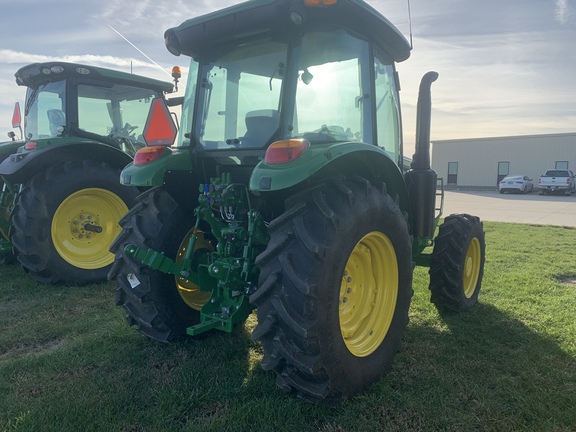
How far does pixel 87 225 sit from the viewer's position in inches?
227

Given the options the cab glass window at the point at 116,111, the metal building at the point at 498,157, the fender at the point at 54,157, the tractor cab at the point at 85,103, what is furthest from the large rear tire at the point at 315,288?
the metal building at the point at 498,157

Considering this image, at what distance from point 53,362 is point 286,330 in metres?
1.91

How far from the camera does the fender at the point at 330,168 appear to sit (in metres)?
2.46

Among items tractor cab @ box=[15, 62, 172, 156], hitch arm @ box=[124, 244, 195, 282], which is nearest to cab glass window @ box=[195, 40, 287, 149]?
hitch arm @ box=[124, 244, 195, 282]

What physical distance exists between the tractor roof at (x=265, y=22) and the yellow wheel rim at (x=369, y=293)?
56.9 inches

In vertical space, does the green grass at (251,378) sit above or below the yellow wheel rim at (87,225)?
below

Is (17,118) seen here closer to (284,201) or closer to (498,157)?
(284,201)

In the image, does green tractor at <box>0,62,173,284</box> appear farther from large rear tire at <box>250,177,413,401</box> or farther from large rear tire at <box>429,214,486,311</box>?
large rear tire at <box>429,214,486,311</box>

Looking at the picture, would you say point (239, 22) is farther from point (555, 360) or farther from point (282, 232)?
point (555, 360)

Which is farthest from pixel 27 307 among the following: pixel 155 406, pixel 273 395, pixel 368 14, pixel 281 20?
pixel 368 14

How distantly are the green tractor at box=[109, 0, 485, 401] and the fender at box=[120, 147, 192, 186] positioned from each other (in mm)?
12

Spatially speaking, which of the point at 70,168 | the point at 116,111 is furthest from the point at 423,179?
the point at 116,111

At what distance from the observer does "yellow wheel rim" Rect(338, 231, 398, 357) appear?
3023mm

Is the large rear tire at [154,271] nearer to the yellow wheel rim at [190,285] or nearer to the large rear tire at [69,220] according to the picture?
the yellow wheel rim at [190,285]
